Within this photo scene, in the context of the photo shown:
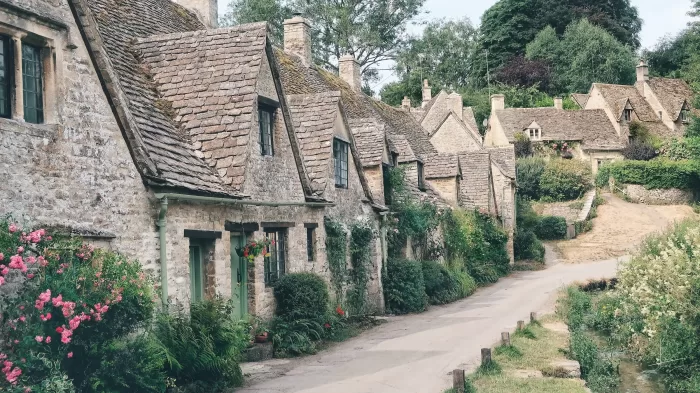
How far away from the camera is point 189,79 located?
607 inches

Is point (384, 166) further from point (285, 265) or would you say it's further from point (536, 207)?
point (536, 207)

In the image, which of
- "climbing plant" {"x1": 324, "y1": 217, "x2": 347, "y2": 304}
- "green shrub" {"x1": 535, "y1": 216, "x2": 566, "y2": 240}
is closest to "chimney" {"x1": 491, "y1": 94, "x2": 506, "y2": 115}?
"green shrub" {"x1": 535, "y1": 216, "x2": 566, "y2": 240}

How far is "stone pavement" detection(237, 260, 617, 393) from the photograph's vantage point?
40.2ft

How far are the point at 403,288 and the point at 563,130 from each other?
41822 mm

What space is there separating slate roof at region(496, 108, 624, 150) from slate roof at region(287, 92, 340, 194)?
43.4 m

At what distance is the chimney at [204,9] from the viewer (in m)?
21.8

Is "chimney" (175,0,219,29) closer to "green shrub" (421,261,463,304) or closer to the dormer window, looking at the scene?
"green shrub" (421,261,463,304)

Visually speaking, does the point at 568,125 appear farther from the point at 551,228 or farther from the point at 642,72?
the point at 551,228

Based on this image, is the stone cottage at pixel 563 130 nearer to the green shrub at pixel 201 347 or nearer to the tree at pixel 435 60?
the tree at pixel 435 60

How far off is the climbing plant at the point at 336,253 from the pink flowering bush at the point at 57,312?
31.8ft

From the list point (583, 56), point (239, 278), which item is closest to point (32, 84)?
point (239, 278)

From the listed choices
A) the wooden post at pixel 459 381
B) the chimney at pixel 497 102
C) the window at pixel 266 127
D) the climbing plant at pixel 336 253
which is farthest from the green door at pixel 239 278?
the chimney at pixel 497 102

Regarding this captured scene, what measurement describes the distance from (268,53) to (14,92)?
23.0ft

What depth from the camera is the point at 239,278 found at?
50.7 ft
